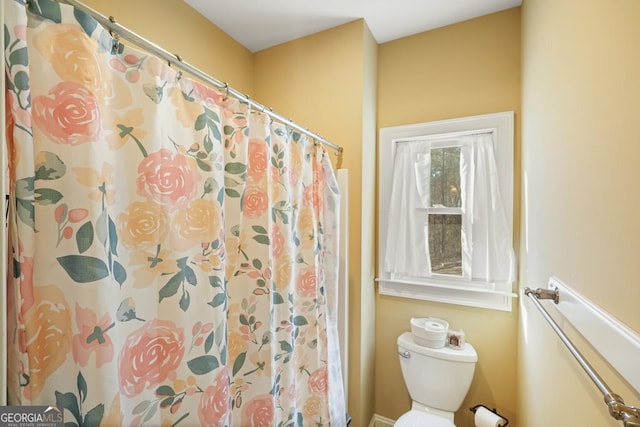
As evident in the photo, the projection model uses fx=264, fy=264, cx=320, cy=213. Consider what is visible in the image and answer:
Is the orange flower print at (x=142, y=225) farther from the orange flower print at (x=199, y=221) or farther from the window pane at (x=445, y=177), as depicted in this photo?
the window pane at (x=445, y=177)

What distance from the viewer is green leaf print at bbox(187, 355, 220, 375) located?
29.3 inches

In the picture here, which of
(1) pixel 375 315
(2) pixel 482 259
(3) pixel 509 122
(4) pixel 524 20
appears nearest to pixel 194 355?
(1) pixel 375 315

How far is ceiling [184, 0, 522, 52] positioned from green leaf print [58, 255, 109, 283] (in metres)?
1.63

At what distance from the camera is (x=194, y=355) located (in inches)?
29.4

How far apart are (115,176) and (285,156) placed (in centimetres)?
64

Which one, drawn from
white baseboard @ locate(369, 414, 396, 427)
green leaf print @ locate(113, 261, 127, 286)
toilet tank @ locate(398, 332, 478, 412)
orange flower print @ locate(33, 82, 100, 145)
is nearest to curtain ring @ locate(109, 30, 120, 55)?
orange flower print @ locate(33, 82, 100, 145)

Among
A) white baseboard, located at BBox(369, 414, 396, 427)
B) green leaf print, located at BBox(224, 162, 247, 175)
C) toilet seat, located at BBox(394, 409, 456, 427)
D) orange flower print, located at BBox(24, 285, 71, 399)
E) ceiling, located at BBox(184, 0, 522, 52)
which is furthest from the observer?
white baseboard, located at BBox(369, 414, 396, 427)

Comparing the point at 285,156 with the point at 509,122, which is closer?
the point at 285,156

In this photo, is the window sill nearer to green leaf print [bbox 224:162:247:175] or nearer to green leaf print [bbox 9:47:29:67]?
green leaf print [bbox 224:162:247:175]

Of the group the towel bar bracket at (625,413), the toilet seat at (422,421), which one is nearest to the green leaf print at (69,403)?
the towel bar bracket at (625,413)

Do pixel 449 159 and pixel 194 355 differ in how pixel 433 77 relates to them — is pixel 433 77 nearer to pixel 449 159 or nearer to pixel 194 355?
pixel 449 159

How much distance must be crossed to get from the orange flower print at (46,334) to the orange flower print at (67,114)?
30 cm

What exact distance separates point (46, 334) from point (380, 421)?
6.48ft

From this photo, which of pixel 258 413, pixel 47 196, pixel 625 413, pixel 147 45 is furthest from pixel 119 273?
pixel 625 413
